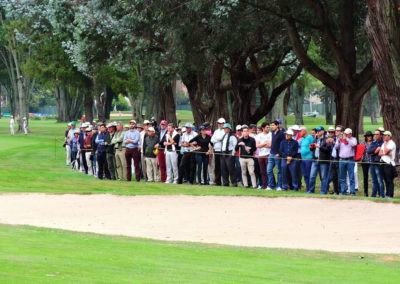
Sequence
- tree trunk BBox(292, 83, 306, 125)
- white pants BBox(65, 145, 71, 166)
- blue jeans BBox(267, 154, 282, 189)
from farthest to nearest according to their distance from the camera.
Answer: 1. tree trunk BBox(292, 83, 306, 125)
2. white pants BBox(65, 145, 71, 166)
3. blue jeans BBox(267, 154, 282, 189)

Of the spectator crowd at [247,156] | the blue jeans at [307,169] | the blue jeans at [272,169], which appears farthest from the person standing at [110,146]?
the blue jeans at [307,169]

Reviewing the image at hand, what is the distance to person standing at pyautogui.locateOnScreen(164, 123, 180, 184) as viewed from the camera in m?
25.2

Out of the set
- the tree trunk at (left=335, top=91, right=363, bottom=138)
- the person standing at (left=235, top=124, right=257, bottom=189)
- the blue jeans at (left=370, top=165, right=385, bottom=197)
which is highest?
the tree trunk at (left=335, top=91, right=363, bottom=138)

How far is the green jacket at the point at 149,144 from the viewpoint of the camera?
2562 centimetres

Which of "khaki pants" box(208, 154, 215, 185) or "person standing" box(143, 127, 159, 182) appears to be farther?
"person standing" box(143, 127, 159, 182)

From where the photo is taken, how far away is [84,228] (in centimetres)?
1633

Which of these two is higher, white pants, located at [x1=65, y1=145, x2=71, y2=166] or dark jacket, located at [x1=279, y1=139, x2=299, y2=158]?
dark jacket, located at [x1=279, y1=139, x2=299, y2=158]

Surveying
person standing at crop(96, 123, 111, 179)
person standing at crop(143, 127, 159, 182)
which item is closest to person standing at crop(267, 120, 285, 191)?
person standing at crop(143, 127, 159, 182)

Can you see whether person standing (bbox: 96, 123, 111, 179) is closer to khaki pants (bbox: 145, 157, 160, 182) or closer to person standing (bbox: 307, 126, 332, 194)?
khaki pants (bbox: 145, 157, 160, 182)

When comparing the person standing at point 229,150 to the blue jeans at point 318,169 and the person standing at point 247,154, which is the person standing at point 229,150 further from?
the blue jeans at point 318,169

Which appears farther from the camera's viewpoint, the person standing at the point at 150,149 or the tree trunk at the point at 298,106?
the tree trunk at the point at 298,106

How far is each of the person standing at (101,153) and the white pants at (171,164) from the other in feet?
8.77

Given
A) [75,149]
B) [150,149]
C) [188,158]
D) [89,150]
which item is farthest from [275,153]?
[75,149]

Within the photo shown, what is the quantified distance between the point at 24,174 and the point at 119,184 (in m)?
4.83
